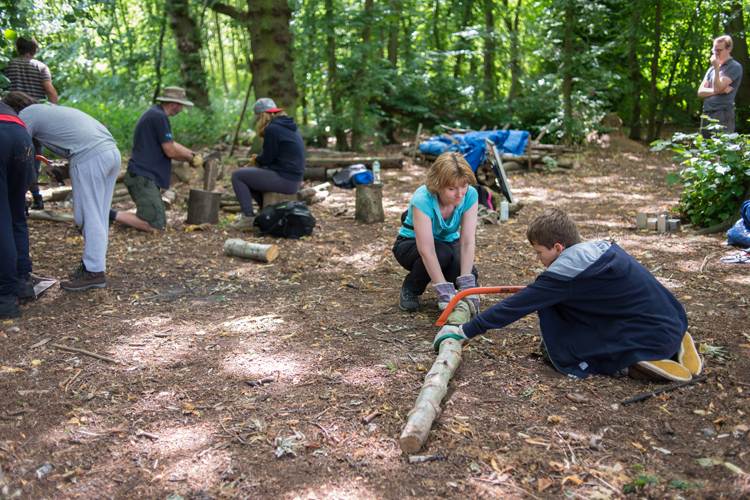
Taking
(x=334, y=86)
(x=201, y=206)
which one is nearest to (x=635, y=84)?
(x=334, y=86)

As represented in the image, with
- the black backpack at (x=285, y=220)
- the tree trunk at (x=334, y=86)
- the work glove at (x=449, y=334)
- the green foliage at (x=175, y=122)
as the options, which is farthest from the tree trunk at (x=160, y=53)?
the work glove at (x=449, y=334)

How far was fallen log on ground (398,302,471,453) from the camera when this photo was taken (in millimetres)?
2221

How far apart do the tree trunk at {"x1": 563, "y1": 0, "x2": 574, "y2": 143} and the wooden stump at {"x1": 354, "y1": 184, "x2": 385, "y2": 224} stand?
8.55 meters

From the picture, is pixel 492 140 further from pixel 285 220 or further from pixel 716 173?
pixel 285 220

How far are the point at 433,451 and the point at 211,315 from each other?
7.42 ft

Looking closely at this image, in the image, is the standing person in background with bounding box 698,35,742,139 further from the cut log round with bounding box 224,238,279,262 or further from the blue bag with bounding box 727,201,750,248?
the cut log round with bounding box 224,238,279,262

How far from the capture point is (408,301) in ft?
13.1

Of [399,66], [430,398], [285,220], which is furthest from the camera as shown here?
[399,66]

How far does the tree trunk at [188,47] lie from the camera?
13.7 metres

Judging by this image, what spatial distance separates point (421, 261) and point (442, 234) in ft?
0.82

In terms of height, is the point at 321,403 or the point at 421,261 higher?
the point at 421,261

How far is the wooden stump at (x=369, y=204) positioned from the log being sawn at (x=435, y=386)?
12.4ft

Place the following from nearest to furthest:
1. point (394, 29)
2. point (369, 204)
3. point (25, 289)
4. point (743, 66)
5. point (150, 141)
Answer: point (25, 289), point (150, 141), point (369, 204), point (743, 66), point (394, 29)

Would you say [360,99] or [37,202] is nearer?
[37,202]
